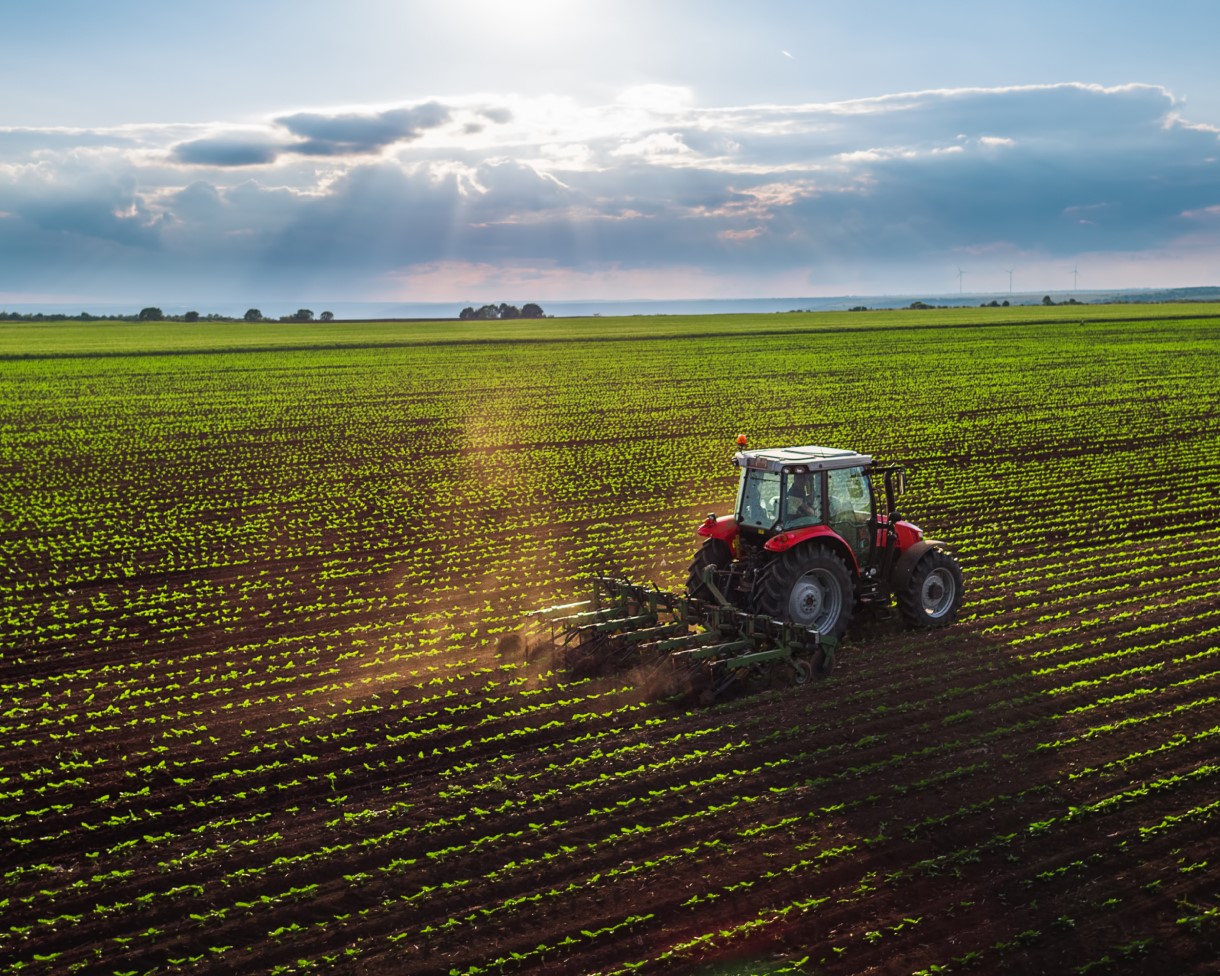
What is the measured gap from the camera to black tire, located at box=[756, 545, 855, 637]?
12.6 meters

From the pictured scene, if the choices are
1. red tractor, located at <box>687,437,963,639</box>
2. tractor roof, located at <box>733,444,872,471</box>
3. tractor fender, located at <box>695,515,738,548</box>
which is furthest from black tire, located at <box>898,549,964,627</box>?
tractor fender, located at <box>695,515,738,548</box>

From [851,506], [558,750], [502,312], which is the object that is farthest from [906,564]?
[502,312]

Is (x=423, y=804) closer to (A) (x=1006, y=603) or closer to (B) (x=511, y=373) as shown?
(A) (x=1006, y=603)

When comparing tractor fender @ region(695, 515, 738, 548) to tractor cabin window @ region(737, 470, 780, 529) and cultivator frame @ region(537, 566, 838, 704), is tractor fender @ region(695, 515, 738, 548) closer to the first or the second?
tractor cabin window @ region(737, 470, 780, 529)

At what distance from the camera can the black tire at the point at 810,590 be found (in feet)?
41.5

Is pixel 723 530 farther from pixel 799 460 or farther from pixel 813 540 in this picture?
pixel 799 460

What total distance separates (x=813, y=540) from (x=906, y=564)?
1705 mm

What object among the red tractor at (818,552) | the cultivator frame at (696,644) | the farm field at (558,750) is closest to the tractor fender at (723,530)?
the red tractor at (818,552)

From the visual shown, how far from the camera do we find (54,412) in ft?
144

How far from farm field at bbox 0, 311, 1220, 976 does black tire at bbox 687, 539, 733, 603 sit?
1715 mm

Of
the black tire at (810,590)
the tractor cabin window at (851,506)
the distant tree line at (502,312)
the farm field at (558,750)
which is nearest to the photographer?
the farm field at (558,750)

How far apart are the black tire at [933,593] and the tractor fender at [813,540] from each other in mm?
991

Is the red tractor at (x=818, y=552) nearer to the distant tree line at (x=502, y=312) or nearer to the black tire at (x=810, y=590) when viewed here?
the black tire at (x=810, y=590)

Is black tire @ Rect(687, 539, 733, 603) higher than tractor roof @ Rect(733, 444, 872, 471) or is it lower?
lower
